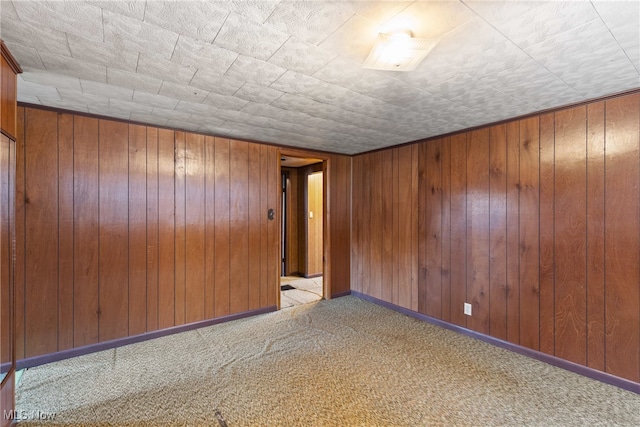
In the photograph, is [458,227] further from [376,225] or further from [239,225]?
[239,225]

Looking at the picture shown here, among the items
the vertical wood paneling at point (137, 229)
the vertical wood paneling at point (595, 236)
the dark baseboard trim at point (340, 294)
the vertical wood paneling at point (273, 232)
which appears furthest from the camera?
the dark baseboard trim at point (340, 294)

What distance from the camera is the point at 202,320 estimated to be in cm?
330

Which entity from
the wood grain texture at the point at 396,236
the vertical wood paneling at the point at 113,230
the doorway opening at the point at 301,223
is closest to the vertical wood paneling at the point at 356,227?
the wood grain texture at the point at 396,236

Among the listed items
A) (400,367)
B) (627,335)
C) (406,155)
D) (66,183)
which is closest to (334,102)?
(406,155)

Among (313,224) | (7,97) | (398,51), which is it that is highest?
(398,51)

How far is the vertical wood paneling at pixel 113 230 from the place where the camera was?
9.03 ft

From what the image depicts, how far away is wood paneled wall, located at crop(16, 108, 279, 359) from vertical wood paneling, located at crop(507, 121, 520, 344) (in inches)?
106

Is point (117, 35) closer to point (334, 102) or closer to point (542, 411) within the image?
point (334, 102)

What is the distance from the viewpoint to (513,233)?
2785mm

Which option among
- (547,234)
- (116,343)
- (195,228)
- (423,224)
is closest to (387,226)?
(423,224)

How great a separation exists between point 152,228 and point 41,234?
0.85 metres

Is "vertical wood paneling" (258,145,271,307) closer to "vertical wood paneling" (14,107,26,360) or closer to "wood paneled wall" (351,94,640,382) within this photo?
"wood paneled wall" (351,94,640,382)

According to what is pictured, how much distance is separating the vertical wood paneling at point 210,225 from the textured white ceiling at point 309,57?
0.64m

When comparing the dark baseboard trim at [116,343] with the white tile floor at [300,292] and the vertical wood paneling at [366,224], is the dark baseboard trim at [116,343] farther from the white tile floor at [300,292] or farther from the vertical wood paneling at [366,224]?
the vertical wood paneling at [366,224]
